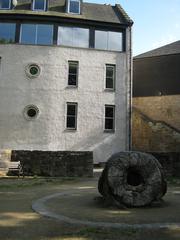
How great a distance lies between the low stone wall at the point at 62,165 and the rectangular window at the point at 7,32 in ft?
38.0

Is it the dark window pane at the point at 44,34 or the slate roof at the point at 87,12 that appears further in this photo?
the slate roof at the point at 87,12

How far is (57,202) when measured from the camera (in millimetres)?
10398

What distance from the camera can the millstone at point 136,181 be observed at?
31.8ft

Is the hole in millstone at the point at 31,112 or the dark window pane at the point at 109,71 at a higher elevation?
the dark window pane at the point at 109,71

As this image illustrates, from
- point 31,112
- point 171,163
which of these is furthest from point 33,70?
point 171,163

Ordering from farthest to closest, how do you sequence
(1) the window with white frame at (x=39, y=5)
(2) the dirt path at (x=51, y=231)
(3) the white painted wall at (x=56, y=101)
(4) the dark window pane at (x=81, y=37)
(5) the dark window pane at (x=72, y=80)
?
1. (1) the window with white frame at (x=39, y=5)
2. (4) the dark window pane at (x=81, y=37)
3. (5) the dark window pane at (x=72, y=80)
4. (3) the white painted wall at (x=56, y=101)
5. (2) the dirt path at (x=51, y=231)

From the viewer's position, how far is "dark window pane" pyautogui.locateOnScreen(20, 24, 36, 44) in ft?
89.7

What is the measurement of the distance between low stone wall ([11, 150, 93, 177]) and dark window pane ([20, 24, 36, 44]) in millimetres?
11205

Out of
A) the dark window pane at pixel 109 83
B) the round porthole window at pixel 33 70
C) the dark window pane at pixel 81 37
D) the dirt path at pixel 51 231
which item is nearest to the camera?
the dirt path at pixel 51 231

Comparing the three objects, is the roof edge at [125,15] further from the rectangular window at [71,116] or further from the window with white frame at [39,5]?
the rectangular window at [71,116]

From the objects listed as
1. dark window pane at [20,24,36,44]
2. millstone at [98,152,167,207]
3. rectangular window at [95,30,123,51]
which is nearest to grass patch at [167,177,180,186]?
millstone at [98,152,167,207]

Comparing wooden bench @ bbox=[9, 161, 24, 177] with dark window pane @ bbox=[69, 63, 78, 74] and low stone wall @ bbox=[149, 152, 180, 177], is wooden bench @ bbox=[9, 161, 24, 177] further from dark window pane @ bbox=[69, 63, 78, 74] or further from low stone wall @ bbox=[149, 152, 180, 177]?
dark window pane @ bbox=[69, 63, 78, 74]

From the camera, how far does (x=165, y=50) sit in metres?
36.0

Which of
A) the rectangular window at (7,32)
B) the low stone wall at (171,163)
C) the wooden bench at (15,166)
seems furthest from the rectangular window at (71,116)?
the low stone wall at (171,163)
